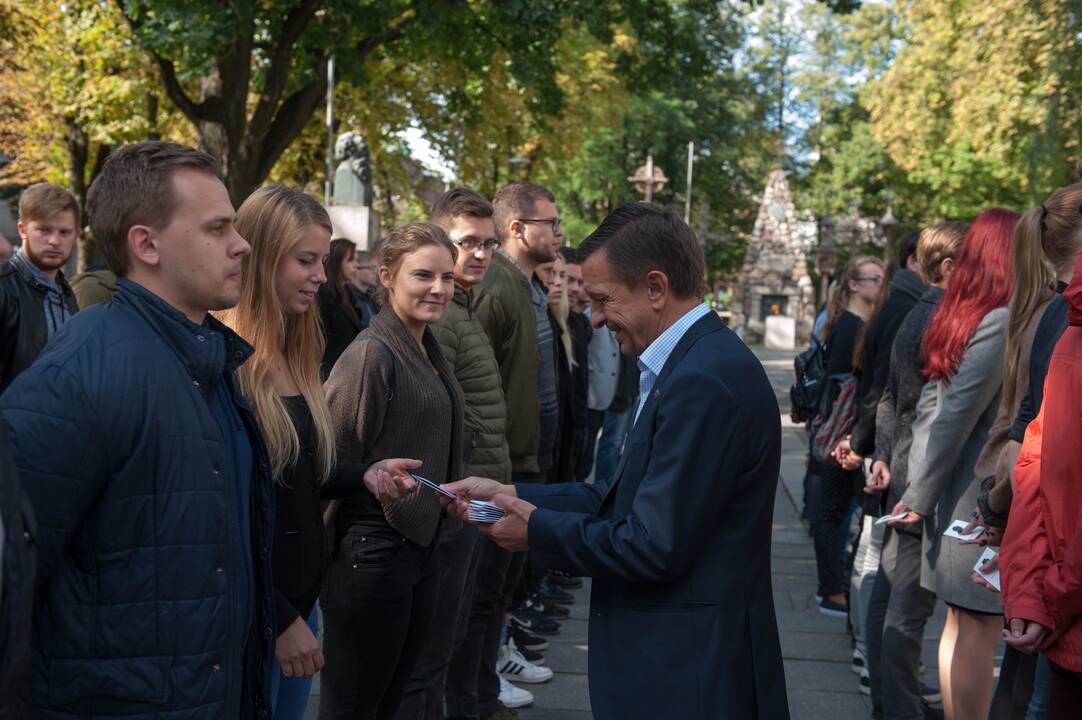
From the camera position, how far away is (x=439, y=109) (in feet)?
82.0

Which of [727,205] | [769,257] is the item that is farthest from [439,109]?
[769,257]

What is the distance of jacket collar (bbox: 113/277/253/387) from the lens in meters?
2.38

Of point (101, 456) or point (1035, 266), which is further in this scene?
point (1035, 266)

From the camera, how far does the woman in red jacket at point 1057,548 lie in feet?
9.33

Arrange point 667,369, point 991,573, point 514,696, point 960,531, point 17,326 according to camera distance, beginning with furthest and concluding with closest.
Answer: point 514,696
point 17,326
point 960,531
point 991,573
point 667,369

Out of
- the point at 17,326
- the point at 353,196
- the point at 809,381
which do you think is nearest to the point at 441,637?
the point at 17,326

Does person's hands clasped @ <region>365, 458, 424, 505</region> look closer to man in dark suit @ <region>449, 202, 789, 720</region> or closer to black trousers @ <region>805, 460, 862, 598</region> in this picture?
man in dark suit @ <region>449, 202, 789, 720</region>

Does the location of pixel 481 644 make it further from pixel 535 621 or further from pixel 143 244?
pixel 143 244

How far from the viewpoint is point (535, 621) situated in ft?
22.7

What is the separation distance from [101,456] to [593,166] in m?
41.1

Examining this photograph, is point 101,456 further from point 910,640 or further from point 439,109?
point 439,109

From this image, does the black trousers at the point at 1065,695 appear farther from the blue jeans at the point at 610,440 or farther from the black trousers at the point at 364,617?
the blue jeans at the point at 610,440

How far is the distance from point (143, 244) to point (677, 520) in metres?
1.25

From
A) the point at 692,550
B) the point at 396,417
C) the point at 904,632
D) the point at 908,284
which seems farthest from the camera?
the point at 908,284
